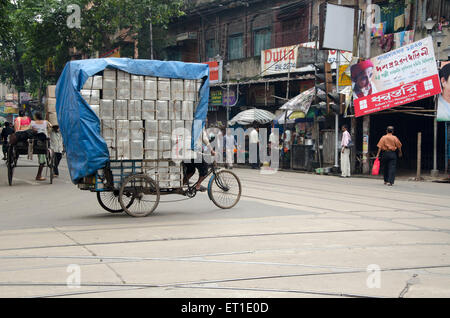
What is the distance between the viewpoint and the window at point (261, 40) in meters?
29.7

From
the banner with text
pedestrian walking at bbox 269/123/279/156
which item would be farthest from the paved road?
pedestrian walking at bbox 269/123/279/156

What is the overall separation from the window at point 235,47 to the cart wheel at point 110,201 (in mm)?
22400

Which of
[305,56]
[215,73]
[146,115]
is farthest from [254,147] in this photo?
[146,115]

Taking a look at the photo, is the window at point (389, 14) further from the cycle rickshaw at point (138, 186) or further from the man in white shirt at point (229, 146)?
the cycle rickshaw at point (138, 186)

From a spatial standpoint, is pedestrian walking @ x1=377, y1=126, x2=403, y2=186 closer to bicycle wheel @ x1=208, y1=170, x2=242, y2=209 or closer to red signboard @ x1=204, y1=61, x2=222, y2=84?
bicycle wheel @ x1=208, y1=170, x2=242, y2=209

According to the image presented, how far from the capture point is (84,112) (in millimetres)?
8922

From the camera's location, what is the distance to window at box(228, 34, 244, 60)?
31.7 meters

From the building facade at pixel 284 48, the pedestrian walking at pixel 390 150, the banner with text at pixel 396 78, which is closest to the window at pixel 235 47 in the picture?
the building facade at pixel 284 48

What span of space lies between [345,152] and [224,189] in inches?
455

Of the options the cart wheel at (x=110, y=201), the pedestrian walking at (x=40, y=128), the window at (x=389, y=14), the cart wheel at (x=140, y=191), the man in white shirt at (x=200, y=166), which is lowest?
the cart wheel at (x=110, y=201)

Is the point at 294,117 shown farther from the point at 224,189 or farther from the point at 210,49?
the point at 224,189

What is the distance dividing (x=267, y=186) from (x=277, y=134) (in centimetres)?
1147

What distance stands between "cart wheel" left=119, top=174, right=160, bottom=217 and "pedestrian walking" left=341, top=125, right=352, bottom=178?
12.5 meters

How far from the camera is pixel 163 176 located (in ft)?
31.8
